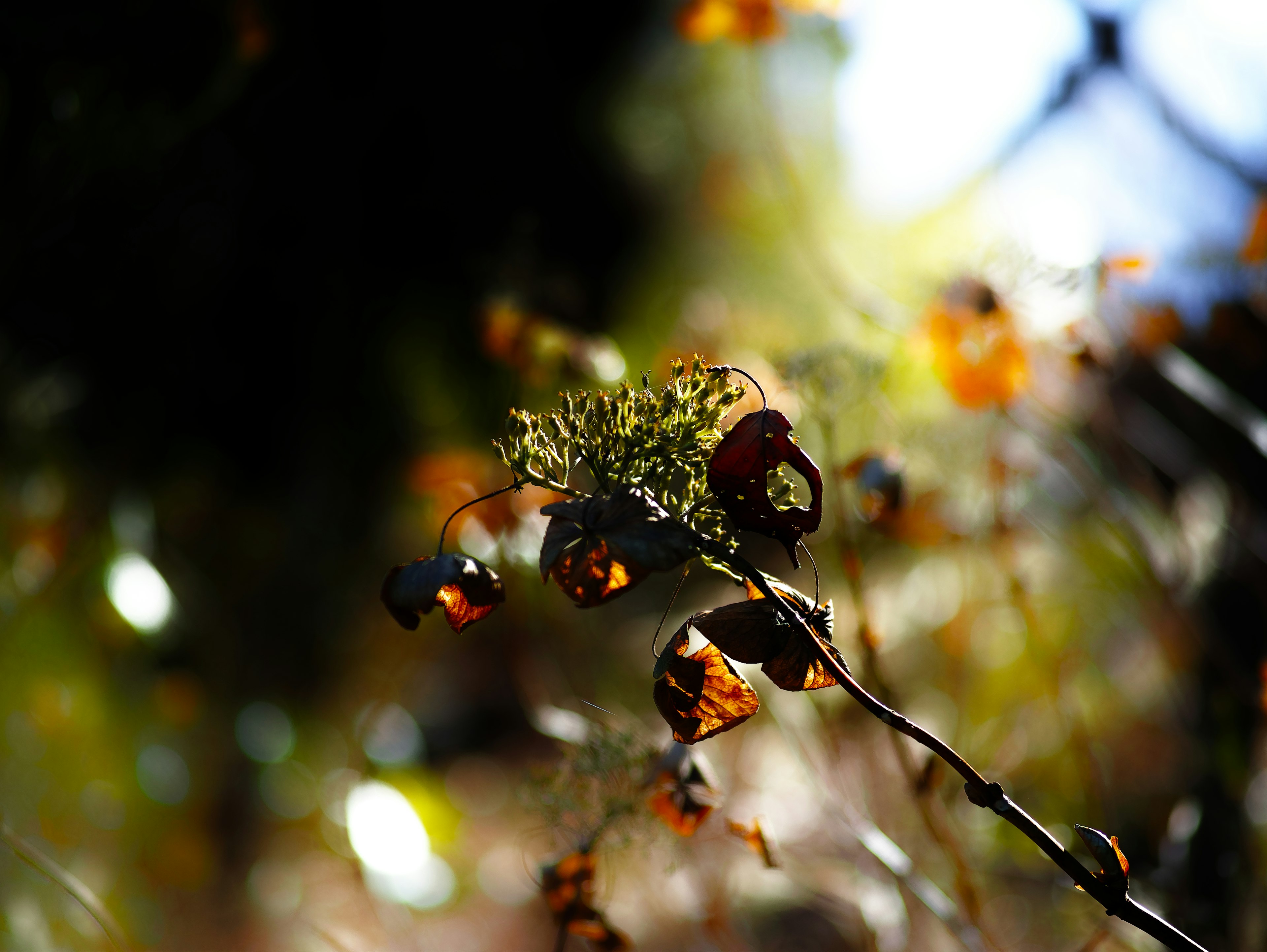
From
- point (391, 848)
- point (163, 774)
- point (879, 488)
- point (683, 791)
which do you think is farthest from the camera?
point (163, 774)

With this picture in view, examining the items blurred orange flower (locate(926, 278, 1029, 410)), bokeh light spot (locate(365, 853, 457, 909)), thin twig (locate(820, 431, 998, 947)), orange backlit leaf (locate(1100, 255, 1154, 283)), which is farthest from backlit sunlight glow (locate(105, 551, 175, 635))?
orange backlit leaf (locate(1100, 255, 1154, 283))

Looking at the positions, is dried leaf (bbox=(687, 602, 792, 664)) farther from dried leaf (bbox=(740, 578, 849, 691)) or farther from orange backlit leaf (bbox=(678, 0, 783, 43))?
orange backlit leaf (bbox=(678, 0, 783, 43))

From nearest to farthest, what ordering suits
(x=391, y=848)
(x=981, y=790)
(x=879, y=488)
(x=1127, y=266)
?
(x=981, y=790) < (x=879, y=488) < (x=1127, y=266) < (x=391, y=848)

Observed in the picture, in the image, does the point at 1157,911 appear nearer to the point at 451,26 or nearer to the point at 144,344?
the point at 451,26

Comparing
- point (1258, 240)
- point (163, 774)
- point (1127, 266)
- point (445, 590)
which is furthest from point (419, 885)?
point (1258, 240)

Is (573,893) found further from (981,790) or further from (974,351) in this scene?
(974,351)

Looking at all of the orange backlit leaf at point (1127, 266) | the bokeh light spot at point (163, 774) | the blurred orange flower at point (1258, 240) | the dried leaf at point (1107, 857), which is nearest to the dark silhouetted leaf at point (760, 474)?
the dried leaf at point (1107, 857)

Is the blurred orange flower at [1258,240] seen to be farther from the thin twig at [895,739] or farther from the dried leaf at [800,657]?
the dried leaf at [800,657]

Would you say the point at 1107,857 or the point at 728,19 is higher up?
the point at 728,19
